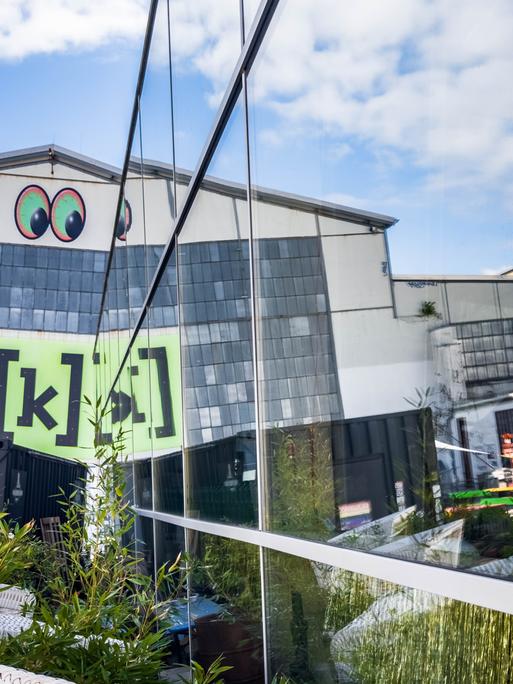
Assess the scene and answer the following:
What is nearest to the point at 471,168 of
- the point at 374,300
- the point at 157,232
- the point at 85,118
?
the point at 374,300

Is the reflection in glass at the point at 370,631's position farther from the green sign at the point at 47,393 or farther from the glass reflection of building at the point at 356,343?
the green sign at the point at 47,393

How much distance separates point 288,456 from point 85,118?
23.7 metres

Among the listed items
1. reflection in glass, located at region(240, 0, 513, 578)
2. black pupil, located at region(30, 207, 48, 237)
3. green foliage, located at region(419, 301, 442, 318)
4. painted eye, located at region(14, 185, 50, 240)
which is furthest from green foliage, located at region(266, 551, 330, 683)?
black pupil, located at region(30, 207, 48, 237)

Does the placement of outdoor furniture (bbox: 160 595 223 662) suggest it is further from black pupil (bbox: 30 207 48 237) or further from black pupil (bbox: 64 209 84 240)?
black pupil (bbox: 64 209 84 240)

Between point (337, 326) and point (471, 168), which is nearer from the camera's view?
point (471, 168)

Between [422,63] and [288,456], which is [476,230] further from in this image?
[288,456]

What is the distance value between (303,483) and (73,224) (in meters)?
25.2

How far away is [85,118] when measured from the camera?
2395 cm

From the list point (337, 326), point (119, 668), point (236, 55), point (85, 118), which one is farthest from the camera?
point (85, 118)

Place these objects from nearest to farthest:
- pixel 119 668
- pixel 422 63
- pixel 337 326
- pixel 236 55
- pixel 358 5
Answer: pixel 422 63
pixel 358 5
pixel 337 326
pixel 119 668
pixel 236 55

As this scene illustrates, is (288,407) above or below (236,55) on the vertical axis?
below

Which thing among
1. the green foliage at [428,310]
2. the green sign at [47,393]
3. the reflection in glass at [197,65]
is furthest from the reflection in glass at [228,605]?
the green sign at [47,393]

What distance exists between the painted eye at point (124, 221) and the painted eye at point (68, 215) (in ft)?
58.0

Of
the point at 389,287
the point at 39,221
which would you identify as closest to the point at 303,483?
the point at 389,287
